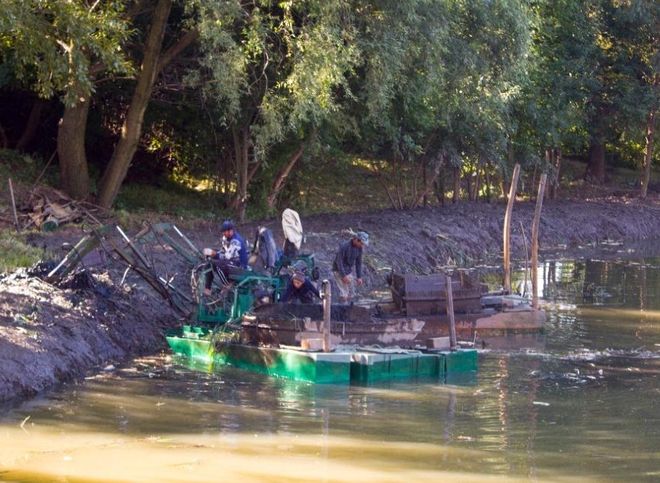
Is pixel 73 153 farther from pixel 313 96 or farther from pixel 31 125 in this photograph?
pixel 313 96

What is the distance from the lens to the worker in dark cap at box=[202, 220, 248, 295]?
60.2ft

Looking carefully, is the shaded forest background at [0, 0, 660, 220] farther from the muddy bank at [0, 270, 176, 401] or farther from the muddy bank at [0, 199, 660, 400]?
the muddy bank at [0, 270, 176, 401]

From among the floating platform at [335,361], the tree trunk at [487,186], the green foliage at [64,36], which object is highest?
the green foliage at [64,36]

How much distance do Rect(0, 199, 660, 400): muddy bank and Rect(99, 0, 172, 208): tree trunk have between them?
6.88 feet

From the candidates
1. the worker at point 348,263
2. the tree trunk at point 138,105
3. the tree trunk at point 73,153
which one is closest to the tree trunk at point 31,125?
the tree trunk at point 73,153

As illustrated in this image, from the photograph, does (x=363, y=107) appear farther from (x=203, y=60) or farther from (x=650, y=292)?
(x=650, y=292)

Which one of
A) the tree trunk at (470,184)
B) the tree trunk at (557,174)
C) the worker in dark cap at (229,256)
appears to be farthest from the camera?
the tree trunk at (557,174)

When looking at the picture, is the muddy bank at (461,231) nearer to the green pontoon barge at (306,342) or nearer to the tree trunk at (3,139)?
the tree trunk at (3,139)

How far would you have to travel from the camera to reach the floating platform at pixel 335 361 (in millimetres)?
16078

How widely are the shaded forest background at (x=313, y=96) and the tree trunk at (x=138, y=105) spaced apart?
0.15ft

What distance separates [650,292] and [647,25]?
17482 mm

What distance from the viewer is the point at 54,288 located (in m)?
17.4

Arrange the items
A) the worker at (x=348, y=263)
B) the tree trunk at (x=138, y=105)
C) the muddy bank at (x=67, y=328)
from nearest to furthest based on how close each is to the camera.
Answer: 1. the muddy bank at (x=67, y=328)
2. the worker at (x=348, y=263)
3. the tree trunk at (x=138, y=105)

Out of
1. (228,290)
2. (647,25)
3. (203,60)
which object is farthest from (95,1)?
(647,25)
